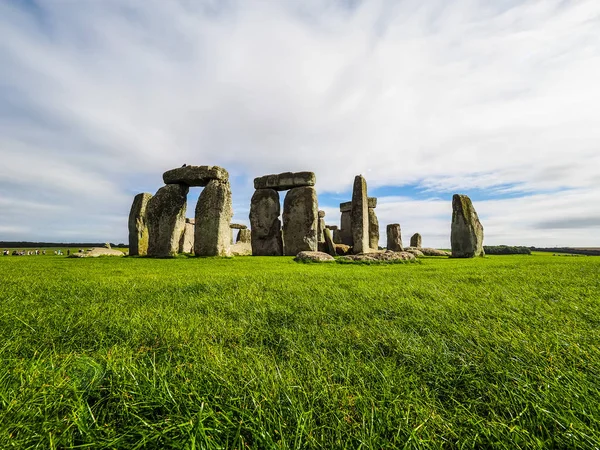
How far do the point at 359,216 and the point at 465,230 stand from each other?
14.8 feet

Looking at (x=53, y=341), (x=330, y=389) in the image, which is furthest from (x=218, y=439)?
(x=53, y=341)

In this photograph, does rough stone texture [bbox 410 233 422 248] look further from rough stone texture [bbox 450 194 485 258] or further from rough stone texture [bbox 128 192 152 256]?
rough stone texture [bbox 128 192 152 256]

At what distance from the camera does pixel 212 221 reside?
10.7 m

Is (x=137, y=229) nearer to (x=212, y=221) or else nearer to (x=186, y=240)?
(x=186, y=240)

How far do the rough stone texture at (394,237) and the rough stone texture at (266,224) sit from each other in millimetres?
8704

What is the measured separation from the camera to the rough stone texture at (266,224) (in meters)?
14.7

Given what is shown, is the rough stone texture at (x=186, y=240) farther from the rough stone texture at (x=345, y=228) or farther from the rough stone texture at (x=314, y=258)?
the rough stone texture at (x=345, y=228)

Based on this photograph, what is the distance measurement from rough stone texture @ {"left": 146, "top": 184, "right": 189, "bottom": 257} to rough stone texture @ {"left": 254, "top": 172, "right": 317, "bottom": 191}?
5.03 meters

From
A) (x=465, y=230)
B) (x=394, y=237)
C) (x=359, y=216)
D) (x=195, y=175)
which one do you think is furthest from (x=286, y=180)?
(x=394, y=237)

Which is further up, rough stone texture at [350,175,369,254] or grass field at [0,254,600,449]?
rough stone texture at [350,175,369,254]

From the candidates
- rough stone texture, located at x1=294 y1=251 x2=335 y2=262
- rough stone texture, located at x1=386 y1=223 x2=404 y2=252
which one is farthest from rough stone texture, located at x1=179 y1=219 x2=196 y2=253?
rough stone texture, located at x1=386 y1=223 x2=404 y2=252

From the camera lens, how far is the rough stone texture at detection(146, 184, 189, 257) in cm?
1093

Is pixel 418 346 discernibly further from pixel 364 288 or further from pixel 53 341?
pixel 53 341

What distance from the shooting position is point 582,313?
2299 millimetres
